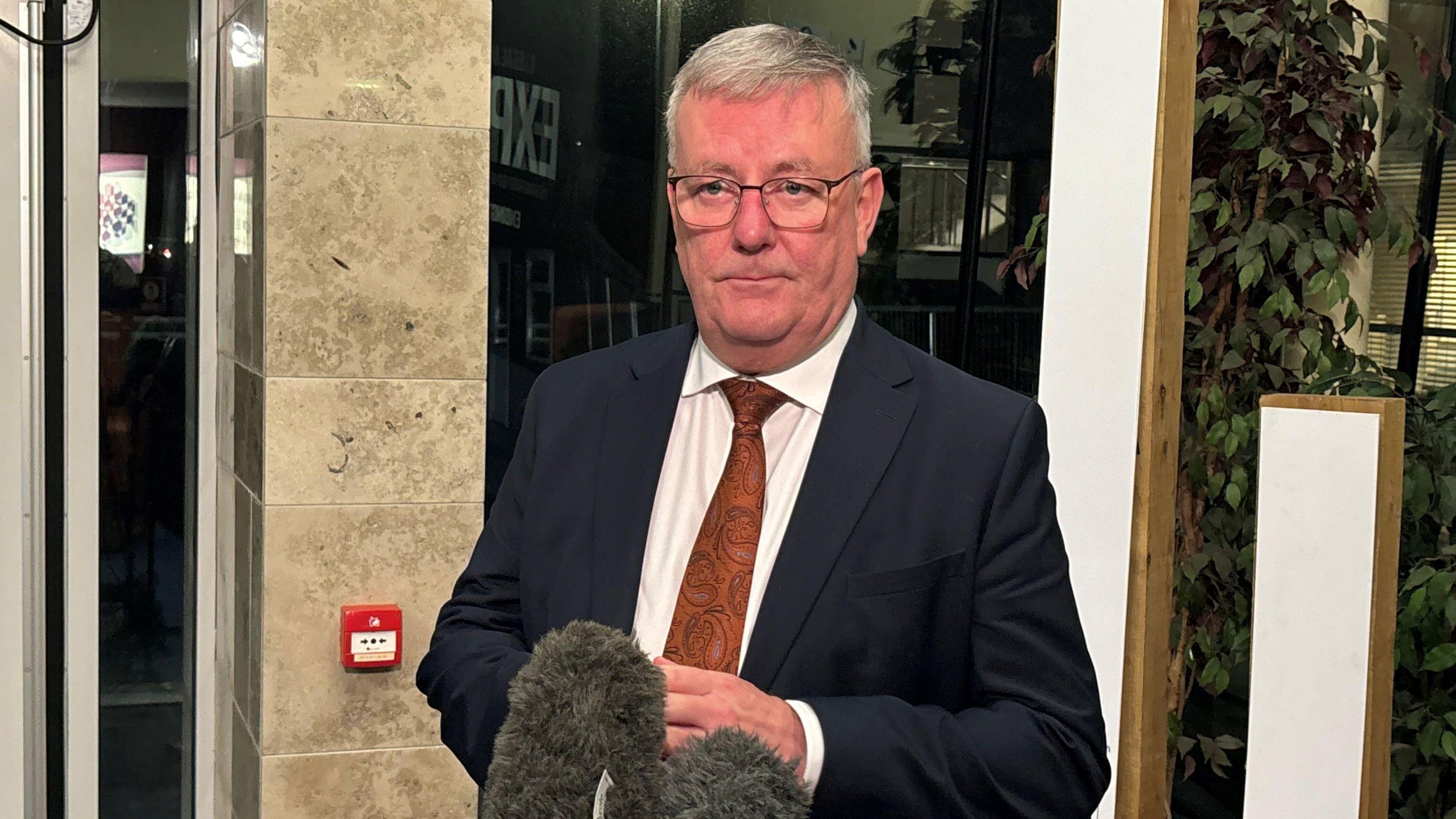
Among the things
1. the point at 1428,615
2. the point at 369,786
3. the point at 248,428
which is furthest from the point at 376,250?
the point at 1428,615

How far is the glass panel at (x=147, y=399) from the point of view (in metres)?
2.73

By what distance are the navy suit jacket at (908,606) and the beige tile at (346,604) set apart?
0.99m

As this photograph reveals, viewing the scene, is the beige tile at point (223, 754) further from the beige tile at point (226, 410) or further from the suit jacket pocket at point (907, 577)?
the suit jacket pocket at point (907, 577)

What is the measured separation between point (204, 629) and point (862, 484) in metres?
1.96

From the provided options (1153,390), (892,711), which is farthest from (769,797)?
(1153,390)

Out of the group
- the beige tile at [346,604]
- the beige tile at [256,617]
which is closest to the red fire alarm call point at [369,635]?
the beige tile at [346,604]

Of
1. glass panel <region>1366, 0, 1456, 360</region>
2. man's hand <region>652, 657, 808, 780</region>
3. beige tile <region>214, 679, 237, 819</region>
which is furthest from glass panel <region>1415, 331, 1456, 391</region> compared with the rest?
beige tile <region>214, 679, 237, 819</region>

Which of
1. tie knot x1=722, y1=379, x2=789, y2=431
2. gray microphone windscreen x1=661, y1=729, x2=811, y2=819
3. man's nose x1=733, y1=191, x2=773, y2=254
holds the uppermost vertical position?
man's nose x1=733, y1=191, x2=773, y2=254

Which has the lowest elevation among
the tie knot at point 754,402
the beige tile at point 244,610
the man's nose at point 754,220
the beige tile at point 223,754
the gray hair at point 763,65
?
the beige tile at point 223,754

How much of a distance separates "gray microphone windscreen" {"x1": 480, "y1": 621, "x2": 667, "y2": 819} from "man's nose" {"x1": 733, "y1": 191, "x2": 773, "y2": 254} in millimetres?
446

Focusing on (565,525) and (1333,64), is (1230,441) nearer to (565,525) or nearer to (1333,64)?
(1333,64)

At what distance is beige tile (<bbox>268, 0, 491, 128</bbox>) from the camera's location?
2.30 metres

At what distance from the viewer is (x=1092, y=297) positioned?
5.47ft

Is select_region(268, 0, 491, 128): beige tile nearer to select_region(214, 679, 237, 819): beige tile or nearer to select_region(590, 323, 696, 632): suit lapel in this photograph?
select_region(590, 323, 696, 632): suit lapel
